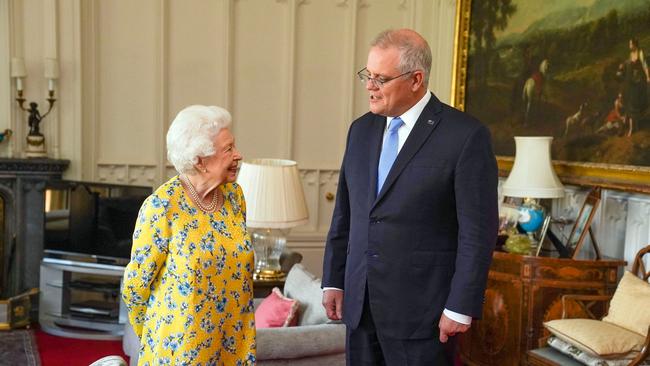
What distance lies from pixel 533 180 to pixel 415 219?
7.29ft

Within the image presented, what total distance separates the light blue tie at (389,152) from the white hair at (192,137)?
1.79 ft

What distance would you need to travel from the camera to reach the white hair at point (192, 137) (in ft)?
7.06

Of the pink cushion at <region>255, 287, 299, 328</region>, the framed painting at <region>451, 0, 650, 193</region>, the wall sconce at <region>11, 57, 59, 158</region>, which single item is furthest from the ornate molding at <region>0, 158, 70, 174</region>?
→ the framed painting at <region>451, 0, 650, 193</region>

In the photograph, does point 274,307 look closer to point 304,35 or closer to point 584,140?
point 584,140

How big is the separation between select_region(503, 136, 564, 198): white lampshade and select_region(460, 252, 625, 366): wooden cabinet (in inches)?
17.2

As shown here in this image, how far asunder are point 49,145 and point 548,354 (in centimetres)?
Result: 409

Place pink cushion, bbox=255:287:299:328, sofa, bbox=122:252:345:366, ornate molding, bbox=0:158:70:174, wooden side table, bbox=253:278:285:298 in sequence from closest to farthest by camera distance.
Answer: sofa, bbox=122:252:345:366, pink cushion, bbox=255:287:299:328, wooden side table, bbox=253:278:285:298, ornate molding, bbox=0:158:70:174

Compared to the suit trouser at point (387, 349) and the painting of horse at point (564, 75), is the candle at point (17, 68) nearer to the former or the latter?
the painting of horse at point (564, 75)

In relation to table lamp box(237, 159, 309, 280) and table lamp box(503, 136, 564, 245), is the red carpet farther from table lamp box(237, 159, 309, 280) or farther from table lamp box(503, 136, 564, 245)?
table lamp box(503, 136, 564, 245)

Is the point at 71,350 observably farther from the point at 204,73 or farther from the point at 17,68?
the point at 204,73

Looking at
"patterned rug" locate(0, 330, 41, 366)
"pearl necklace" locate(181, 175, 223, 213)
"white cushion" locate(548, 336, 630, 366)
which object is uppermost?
"pearl necklace" locate(181, 175, 223, 213)

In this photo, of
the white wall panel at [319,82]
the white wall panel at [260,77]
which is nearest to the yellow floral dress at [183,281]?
the white wall panel at [260,77]

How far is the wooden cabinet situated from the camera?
3707mm

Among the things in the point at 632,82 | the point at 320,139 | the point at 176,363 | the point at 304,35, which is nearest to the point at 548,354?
the point at 632,82
